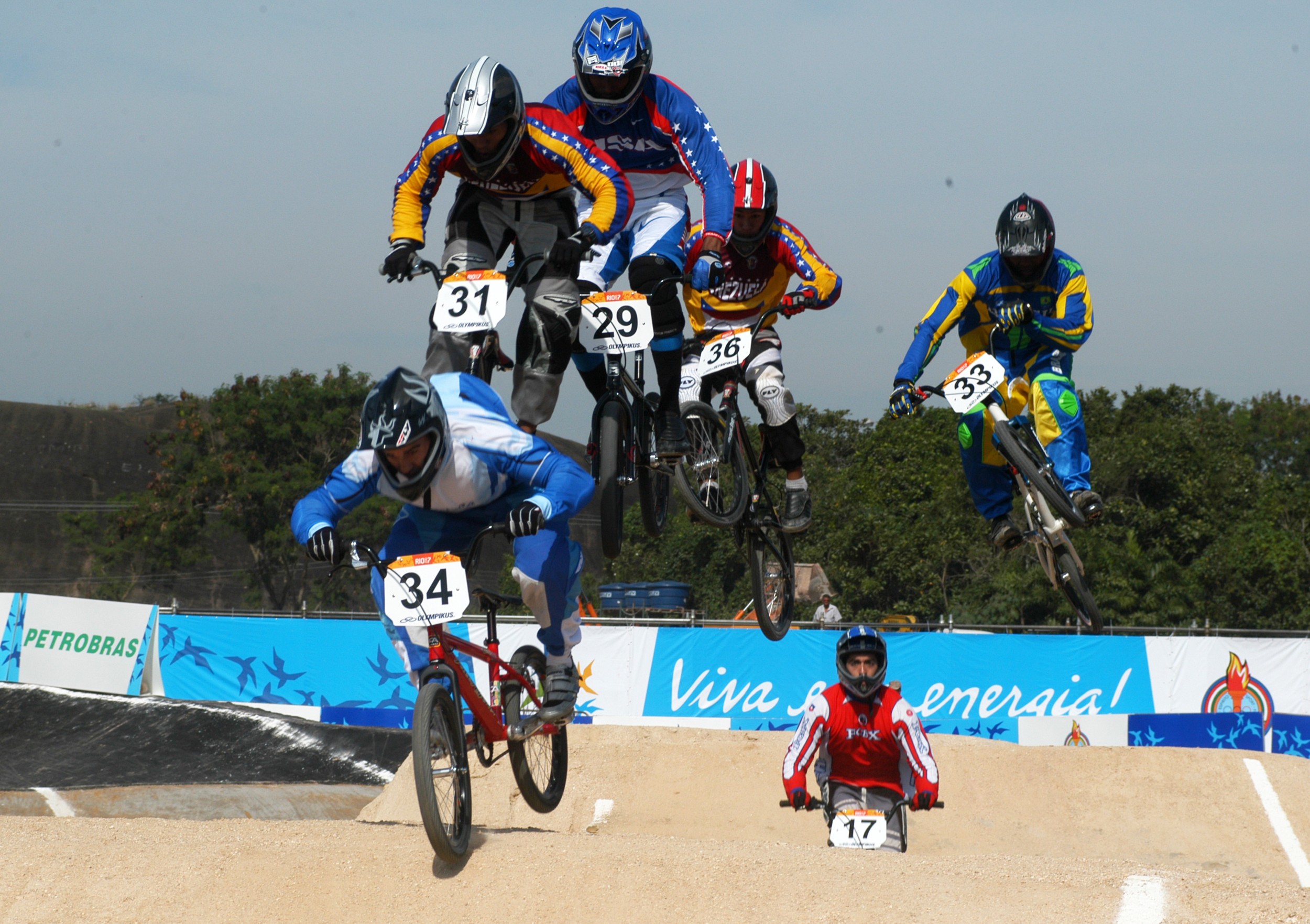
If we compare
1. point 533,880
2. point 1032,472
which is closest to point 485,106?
point 1032,472

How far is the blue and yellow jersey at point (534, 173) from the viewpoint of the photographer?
9023 mm

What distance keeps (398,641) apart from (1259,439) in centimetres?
8173

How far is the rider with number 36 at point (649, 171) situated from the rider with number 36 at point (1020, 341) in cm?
181

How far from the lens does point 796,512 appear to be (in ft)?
35.5

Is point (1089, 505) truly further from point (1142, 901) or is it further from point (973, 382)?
point (1142, 901)

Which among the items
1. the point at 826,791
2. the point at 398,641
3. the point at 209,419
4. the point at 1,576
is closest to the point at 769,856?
the point at 826,791

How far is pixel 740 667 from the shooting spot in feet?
62.4

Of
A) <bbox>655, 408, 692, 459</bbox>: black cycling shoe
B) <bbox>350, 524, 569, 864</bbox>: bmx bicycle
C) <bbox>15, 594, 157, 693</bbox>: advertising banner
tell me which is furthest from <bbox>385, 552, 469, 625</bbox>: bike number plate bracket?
<bbox>15, 594, 157, 693</bbox>: advertising banner

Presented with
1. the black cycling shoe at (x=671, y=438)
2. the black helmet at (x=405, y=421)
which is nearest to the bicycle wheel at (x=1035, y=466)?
the black cycling shoe at (x=671, y=438)

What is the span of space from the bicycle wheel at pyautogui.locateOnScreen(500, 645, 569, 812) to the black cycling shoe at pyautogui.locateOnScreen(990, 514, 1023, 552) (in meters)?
3.89

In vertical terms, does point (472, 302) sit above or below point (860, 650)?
above

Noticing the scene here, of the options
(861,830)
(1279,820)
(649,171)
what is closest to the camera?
(861,830)

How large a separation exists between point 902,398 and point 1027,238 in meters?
1.51

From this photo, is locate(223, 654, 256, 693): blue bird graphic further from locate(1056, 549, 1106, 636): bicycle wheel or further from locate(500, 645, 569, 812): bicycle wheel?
locate(1056, 549, 1106, 636): bicycle wheel
